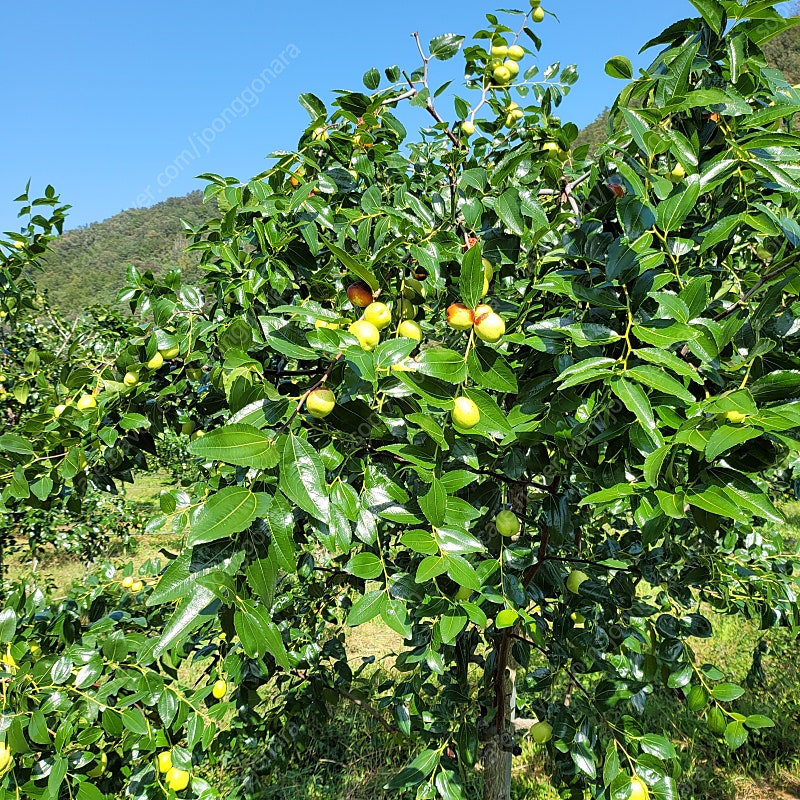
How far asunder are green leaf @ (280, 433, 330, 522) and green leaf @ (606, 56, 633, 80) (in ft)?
2.95

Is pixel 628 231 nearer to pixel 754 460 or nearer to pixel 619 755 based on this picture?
pixel 754 460

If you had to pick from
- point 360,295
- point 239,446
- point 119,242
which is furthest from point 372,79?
point 119,242

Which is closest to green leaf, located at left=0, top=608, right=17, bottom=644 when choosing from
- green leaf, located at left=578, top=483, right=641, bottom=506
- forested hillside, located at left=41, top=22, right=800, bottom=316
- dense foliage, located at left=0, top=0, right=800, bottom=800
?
dense foliage, located at left=0, top=0, right=800, bottom=800

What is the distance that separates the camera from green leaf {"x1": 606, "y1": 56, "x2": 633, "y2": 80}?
1021mm

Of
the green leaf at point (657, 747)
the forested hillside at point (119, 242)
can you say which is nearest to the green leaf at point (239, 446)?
the green leaf at point (657, 747)

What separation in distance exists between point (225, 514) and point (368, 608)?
0.35 m

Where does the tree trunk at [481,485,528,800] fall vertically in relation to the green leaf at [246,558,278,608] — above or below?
below

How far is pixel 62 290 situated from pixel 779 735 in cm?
3378

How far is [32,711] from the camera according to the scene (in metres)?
1.30

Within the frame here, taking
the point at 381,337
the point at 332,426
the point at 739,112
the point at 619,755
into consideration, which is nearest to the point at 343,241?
the point at 381,337

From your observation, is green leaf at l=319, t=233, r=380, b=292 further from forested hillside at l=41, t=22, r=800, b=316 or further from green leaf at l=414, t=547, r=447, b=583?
forested hillside at l=41, t=22, r=800, b=316

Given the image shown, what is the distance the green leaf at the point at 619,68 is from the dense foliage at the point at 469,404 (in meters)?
0.02

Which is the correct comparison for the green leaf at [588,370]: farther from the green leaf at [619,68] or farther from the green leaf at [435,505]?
the green leaf at [619,68]

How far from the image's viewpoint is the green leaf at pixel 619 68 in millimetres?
1021
